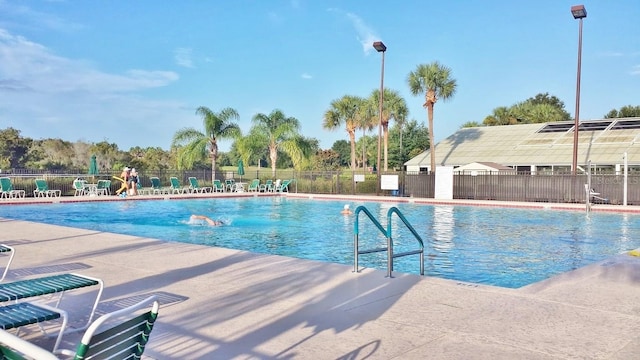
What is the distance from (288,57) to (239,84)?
4804 millimetres

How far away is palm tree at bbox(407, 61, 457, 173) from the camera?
112 ft

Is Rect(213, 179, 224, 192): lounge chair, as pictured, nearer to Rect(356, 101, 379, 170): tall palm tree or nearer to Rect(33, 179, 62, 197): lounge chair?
Rect(33, 179, 62, 197): lounge chair

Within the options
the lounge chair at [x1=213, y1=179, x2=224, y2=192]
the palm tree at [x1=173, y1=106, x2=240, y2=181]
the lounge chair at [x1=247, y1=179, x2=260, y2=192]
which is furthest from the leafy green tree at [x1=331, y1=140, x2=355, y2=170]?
the lounge chair at [x1=213, y1=179, x2=224, y2=192]

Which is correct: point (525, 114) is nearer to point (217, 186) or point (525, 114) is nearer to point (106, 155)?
point (217, 186)

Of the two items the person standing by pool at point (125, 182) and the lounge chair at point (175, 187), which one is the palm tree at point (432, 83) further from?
the person standing by pool at point (125, 182)

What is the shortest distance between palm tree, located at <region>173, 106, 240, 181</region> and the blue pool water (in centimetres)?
1275

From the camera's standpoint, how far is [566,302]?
536cm

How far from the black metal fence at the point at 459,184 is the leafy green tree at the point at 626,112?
120 feet

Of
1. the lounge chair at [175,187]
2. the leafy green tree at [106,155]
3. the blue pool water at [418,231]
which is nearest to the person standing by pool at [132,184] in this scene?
the lounge chair at [175,187]

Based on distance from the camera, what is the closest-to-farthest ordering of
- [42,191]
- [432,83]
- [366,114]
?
[42,191], [432,83], [366,114]

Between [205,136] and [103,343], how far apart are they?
114ft

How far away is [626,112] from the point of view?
184 ft

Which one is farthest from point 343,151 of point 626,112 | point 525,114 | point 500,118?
point 626,112

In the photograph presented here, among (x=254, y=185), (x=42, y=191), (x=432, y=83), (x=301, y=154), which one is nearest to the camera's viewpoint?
(x=42, y=191)
